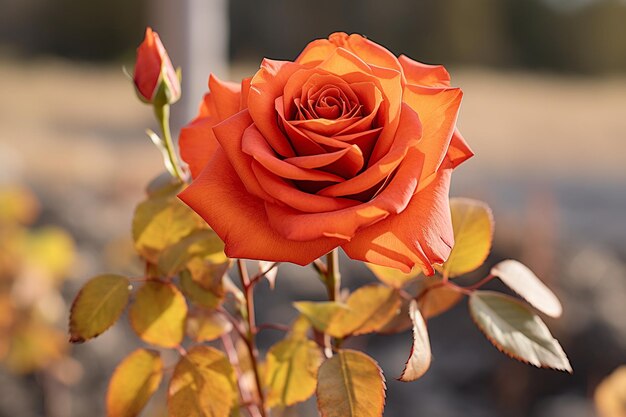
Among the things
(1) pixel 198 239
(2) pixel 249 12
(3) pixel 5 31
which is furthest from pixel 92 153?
(3) pixel 5 31

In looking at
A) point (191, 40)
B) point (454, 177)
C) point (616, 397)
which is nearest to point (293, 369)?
point (616, 397)

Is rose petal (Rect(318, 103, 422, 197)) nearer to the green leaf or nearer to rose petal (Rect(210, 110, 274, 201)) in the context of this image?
rose petal (Rect(210, 110, 274, 201))

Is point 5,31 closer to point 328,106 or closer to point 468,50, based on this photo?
point 468,50

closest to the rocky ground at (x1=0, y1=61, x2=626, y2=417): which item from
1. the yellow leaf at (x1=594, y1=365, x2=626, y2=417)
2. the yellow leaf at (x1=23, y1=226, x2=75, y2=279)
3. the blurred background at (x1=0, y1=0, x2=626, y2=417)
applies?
the blurred background at (x1=0, y1=0, x2=626, y2=417)

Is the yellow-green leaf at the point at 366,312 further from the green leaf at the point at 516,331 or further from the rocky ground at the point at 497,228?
the rocky ground at the point at 497,228

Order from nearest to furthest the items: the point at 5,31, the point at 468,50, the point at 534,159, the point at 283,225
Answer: the point at 283,225
the point at 534,159
the point at 468,50
the point at 5,31

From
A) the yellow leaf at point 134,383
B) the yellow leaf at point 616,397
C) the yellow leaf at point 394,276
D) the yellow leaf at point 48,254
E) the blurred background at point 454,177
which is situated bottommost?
the blurred background at point 454,177

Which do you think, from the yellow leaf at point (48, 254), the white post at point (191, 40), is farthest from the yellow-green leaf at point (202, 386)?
the white post at point (191, 40)
